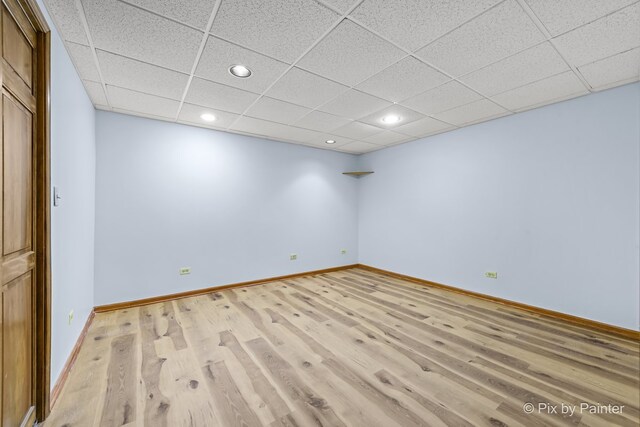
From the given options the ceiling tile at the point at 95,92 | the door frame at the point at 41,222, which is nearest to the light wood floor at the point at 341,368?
the door frame at the point at 41,222

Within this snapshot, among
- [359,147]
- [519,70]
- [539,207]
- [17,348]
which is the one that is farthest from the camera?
[359,147]

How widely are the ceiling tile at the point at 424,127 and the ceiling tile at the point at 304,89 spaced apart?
149 centimetres

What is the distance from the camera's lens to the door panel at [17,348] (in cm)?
117

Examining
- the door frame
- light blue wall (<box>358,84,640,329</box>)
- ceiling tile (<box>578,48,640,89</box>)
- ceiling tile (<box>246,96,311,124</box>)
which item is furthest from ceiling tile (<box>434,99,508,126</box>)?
the door frame

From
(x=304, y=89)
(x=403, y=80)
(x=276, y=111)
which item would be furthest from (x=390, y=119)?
(x=276, y=111)

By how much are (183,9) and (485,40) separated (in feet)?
6.81

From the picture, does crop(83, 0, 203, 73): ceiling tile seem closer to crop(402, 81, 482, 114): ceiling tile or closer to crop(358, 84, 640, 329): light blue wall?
Result: crop(402, 81, 482, 114): ceiling tile

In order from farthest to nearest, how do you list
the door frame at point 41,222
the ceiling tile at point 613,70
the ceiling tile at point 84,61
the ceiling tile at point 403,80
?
the ceiling tile at point 403,80 < the ceiling tile at point 613,70 < the ceiling tile at point 84,61 < the door frame at point 41,222

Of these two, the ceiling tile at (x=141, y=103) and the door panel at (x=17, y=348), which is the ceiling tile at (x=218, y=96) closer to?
the ceiling tile at (x=141, y=103)

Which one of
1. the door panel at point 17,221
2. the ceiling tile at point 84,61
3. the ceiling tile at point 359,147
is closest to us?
the door panel at point 17,221

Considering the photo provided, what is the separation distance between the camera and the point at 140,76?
93.3 inches

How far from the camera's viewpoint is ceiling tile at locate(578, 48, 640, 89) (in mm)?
2086

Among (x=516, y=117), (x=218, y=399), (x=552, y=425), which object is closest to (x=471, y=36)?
(x=516, y=117)

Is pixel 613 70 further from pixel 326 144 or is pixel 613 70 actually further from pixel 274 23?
pixel 326 144
